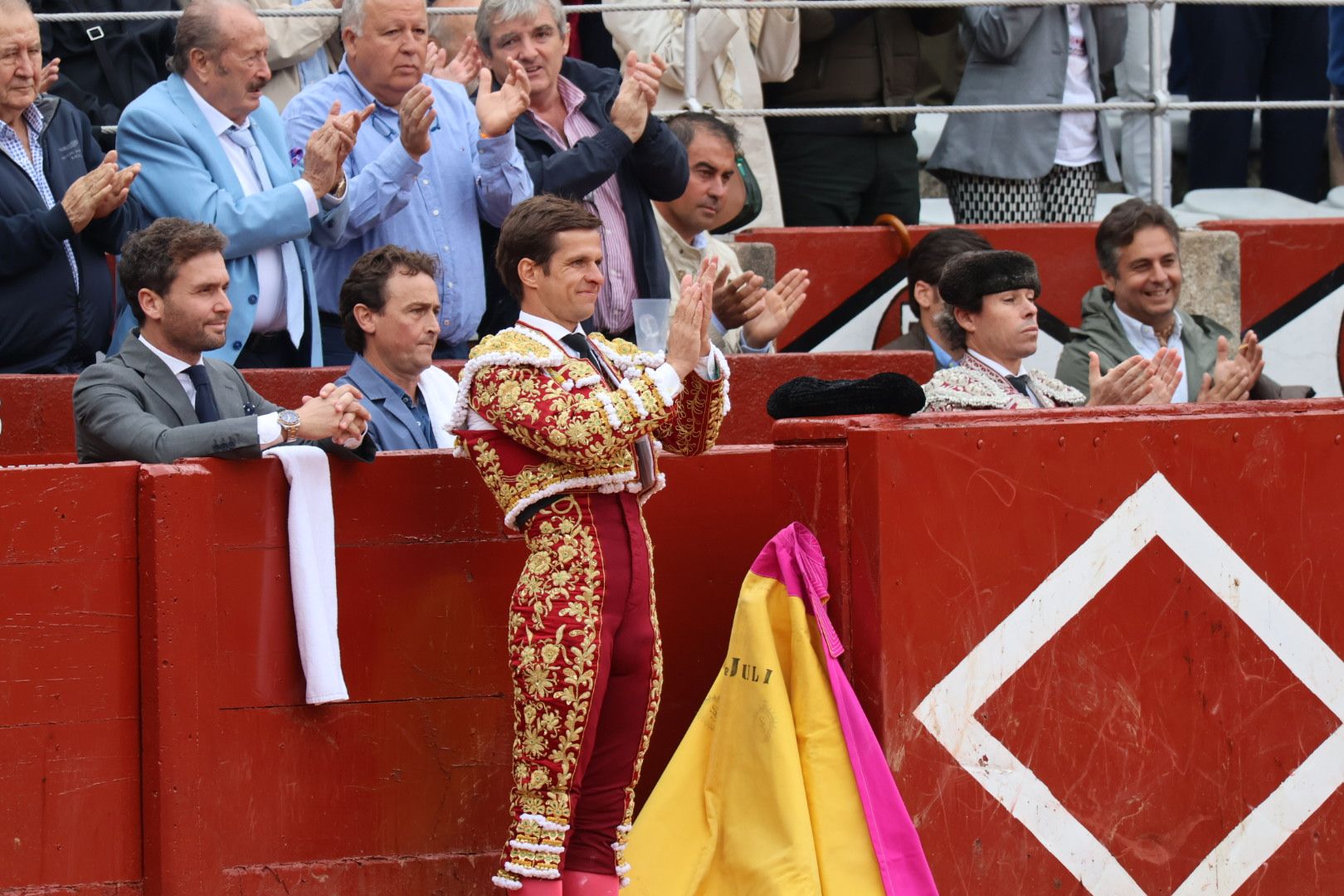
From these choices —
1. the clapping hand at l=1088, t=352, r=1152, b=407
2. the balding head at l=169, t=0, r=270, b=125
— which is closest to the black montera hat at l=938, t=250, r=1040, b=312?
the clapping hand at l=1088, t=352, r=1152, b=407

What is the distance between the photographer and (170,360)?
4984 millimetres

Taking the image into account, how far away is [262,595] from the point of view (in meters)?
4.94

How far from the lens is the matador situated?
4.49 metres

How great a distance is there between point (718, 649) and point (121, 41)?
3420 millimetres

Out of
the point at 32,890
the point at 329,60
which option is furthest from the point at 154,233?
the point at 329,60

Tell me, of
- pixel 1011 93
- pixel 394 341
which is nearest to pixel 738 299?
pixel 394 341

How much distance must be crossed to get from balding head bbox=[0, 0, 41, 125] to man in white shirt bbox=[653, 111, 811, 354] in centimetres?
200

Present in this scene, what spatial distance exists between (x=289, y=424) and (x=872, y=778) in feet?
5.10

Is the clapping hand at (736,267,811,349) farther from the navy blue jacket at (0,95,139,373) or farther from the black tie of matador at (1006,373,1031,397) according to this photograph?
the navy blue jacket at (0,95,139,373)

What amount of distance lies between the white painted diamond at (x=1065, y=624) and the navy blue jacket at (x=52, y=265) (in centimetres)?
279

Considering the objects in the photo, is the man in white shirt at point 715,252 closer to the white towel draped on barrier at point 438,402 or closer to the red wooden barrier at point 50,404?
the red wooden barrier at point 50,404

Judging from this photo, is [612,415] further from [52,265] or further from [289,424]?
[52,265]

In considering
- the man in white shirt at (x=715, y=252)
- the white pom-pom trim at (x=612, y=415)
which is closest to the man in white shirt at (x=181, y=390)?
the white pom-pom trim at (x=612, y=415)

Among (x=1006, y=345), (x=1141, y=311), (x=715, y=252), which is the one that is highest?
(x=715, y=252)
